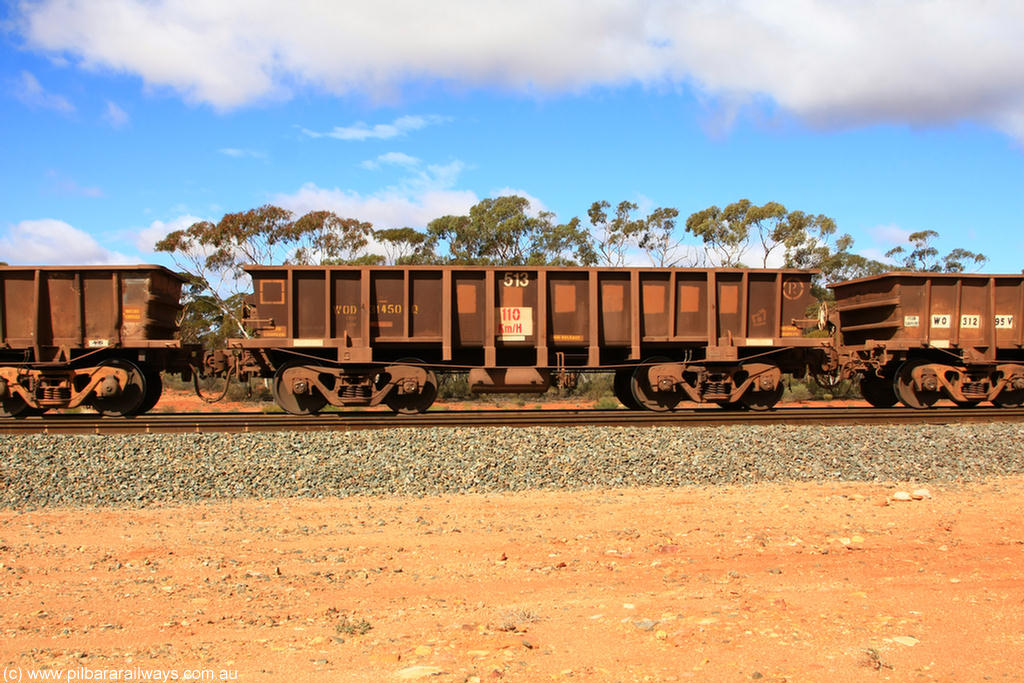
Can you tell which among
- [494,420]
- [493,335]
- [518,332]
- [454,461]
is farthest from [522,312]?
[454,461]

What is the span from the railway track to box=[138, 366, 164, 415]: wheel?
3.21ft

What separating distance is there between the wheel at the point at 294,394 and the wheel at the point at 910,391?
1141cm

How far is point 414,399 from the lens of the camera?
557 inches

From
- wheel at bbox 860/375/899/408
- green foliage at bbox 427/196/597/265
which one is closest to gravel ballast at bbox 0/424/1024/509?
wheel at bbox 860/375/899/408

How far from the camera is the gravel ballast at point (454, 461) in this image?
28.4ft

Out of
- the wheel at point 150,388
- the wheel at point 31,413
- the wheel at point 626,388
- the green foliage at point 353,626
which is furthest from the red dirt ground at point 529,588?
the wheel at point 31,413

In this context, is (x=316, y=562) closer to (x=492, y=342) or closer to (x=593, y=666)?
(x=593, y=666)

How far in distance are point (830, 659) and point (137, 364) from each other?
1327cm

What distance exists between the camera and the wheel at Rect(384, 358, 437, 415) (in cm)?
1400

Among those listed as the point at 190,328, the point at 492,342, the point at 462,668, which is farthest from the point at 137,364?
the point at 190,328

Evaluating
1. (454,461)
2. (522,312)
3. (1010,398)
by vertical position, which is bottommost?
(454,461)

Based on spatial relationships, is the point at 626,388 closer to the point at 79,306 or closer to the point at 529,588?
the point at 529,588

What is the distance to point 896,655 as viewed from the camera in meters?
4.00

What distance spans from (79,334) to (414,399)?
6.05m
